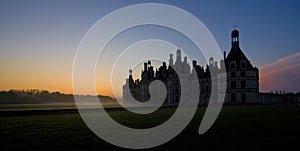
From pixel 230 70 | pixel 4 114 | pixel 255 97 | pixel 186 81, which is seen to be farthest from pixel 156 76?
pixel 4 114

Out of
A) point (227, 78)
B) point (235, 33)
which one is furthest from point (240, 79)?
point (235, 33)

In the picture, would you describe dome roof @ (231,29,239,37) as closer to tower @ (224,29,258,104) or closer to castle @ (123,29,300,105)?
castle @ (123,29,300,105)

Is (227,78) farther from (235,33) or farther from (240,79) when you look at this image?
(235,33)

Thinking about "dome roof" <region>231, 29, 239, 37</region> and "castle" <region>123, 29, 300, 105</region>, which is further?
"dome roof" <region>231, 29, 239, 37</region>

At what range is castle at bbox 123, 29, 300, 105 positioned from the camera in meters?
64.6

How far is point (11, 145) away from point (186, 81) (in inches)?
2772

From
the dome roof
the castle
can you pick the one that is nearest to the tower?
the castle

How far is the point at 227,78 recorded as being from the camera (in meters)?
67.1

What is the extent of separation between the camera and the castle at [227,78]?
64625 mm

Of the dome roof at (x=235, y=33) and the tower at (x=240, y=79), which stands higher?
the dome roof at (x=235, y=33)

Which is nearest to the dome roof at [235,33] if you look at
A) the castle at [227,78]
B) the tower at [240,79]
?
the castle at [227,78]

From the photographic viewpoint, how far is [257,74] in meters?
68.8

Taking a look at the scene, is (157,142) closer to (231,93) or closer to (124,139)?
(124,139)

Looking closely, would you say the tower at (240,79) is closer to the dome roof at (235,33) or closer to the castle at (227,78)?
the castle at (227,78)
